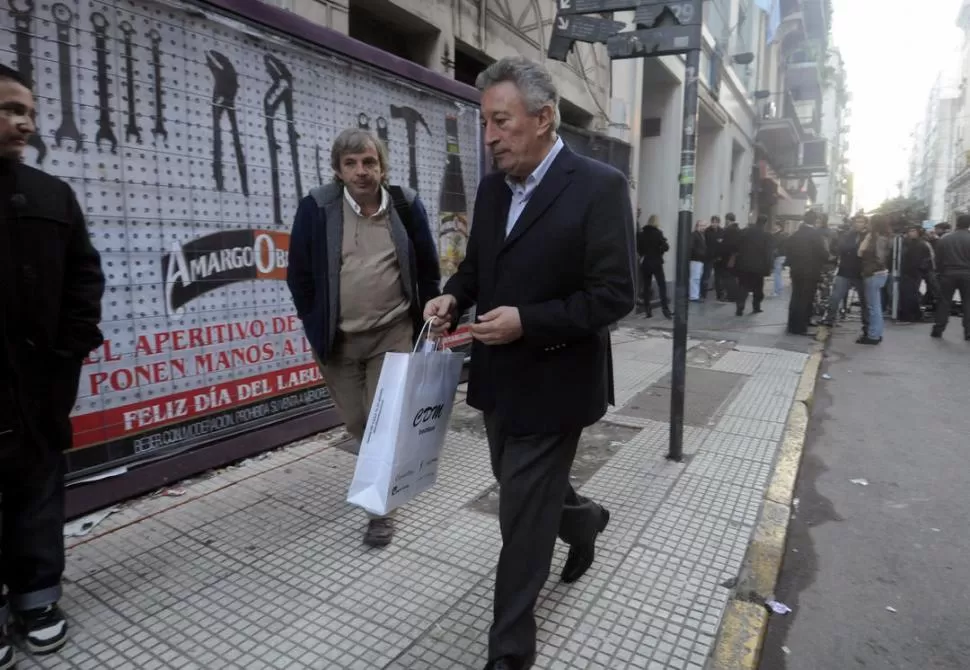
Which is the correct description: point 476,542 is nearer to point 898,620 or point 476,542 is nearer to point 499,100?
point 898,620

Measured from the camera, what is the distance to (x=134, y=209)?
10.8 ft

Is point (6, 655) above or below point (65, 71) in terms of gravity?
below

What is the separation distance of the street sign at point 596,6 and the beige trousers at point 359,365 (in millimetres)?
2843

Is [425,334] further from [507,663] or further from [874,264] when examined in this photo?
[874,264]

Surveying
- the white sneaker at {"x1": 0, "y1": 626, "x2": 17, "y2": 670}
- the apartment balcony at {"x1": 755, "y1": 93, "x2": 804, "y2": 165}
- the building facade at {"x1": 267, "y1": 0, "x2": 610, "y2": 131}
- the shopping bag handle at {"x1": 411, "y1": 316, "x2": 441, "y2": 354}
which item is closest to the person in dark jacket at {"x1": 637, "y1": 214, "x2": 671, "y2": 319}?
the building facade at {"x1": 267, "y1": 0, "x2": 610, "y2": 131}

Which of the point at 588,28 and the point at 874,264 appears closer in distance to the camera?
the point at 588,28

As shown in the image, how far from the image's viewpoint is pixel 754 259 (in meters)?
11.4

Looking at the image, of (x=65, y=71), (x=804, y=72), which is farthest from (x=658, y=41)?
(x=804, y=72)

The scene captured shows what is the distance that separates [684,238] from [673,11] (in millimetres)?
1408

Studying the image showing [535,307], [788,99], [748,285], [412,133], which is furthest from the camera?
[788,99]

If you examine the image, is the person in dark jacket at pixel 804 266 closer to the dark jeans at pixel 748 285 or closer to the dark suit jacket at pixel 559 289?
the dark jeans at pixel 748 285

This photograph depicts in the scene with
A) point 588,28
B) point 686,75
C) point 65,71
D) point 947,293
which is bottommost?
point 947,293

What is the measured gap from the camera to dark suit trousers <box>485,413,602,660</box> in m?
2.08

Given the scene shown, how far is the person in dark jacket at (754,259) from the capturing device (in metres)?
11.3
